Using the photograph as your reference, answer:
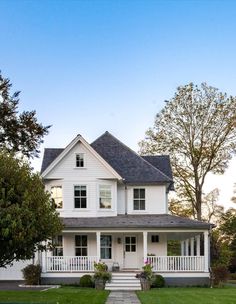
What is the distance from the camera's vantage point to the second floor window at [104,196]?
38.5m

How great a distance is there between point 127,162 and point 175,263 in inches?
322

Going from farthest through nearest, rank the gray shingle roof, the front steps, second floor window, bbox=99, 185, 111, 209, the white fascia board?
the gray shingle roof < second floor window, bbox=99, 185, 111, 209 < the white fascia board < the front steps

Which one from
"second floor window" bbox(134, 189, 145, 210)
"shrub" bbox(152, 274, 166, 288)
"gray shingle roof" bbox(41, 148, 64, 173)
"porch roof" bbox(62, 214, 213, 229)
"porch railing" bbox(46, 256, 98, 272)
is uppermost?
"gray shingle roof" bbox(41, 148, 64, 173)

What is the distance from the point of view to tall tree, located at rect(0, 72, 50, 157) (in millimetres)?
34750

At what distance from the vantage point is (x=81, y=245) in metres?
38.6

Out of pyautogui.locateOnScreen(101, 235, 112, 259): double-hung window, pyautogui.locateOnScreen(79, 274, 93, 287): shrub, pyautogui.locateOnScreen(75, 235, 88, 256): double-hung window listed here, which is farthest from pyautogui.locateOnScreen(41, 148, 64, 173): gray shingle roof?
pyautogui.locateOnScreen(79, 274, 93, 287): shrub

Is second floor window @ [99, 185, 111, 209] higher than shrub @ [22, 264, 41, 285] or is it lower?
higher

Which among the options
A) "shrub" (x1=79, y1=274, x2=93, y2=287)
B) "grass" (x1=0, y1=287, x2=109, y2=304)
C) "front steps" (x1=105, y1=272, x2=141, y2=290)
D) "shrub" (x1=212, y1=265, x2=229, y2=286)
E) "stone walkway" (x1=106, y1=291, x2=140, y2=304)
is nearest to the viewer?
"grass" (x1=0, y1=287, x2=109, y2=304)

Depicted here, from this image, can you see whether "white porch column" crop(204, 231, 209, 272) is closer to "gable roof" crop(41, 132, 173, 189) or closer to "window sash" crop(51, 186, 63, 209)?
"gable roof" crop(41, 132, 173, 189)

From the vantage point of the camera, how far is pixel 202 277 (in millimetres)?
35438

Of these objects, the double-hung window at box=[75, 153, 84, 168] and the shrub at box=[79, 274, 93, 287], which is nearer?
the shrub at box=[79, 274, 93, 287]

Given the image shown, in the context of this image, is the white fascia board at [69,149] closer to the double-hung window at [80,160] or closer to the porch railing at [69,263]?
the double-hung window at [80,160]

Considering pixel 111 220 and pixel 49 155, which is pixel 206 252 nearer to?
pixel 111 220

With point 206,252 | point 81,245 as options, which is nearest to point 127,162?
point 81,245
